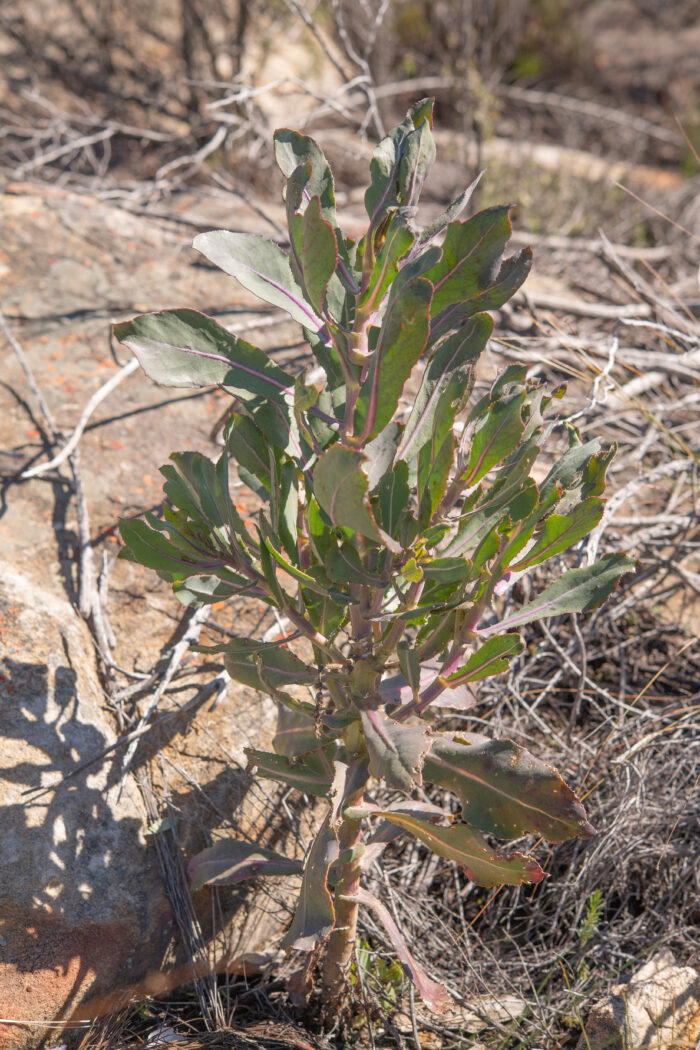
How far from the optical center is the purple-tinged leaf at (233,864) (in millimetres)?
1573

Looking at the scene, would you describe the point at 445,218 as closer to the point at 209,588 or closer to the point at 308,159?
the point at 308,159

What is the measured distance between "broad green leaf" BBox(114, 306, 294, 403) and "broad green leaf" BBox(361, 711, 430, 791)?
571mm

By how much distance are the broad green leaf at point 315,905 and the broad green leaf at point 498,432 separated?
0.72 m

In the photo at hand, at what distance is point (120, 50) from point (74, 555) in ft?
16.1

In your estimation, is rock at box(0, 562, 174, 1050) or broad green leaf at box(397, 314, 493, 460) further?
rock at box(0, 562, 174, 1050)

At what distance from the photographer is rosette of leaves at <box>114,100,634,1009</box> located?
117 cm

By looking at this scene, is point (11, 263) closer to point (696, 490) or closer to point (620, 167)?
point (696, 490)

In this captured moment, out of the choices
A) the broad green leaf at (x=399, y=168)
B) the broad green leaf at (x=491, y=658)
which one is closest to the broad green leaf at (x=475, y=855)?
the broad green leaf at (x=491, y=658)

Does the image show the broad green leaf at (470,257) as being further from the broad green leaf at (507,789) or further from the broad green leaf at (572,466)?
the broad green leaf at (507,789)

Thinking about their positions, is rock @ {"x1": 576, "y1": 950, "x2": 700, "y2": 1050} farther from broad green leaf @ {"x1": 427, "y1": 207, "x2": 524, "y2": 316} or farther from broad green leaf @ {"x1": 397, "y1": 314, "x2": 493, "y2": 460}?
broad green leaf @ {"x1": 427, "y1": 207, "x2": 524, "y2": 316}

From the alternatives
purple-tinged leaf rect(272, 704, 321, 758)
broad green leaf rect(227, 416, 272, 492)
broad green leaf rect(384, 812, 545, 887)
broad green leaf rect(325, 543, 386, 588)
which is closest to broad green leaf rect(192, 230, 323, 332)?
broad green leaf rect(227, 416, 272, 492)

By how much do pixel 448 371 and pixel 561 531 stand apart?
33 cm

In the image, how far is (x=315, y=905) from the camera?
1372mm

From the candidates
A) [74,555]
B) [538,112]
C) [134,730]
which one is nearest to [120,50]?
[538,112]
